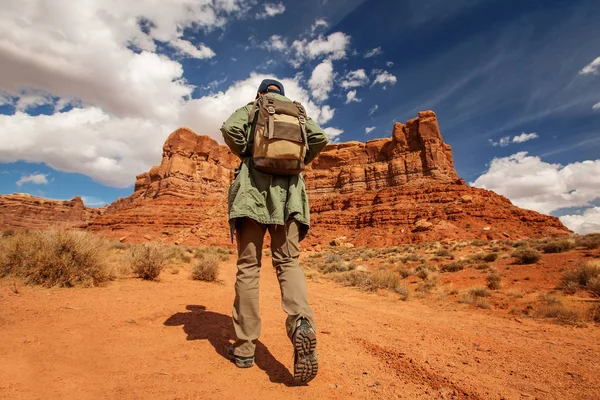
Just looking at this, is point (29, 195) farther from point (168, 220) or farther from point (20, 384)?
point (20, 384)

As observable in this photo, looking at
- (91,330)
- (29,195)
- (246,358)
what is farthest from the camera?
(29,195)

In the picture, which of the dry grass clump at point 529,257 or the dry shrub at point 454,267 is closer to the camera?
the dry grass clump at point 529,257

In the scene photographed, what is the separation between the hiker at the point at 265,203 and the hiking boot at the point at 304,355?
0.14 meters

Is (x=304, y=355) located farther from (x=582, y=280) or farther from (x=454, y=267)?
(x=454, y=267)

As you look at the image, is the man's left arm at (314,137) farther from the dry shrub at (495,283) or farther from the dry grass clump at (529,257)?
the dry grass clump at (529,257)

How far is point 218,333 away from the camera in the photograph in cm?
286

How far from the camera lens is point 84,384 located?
1.70 meters

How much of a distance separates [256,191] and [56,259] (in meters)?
3.73

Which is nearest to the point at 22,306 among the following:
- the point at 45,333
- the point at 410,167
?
the point at 45,333

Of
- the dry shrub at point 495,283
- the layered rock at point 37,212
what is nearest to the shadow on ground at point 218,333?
the dry shrub at point 495,283

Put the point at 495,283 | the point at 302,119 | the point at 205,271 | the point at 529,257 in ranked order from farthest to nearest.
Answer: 1. the point at 529,257
2. the point at 495,283
3. the point at 205,271
4. the point at 302,119

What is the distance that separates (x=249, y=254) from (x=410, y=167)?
49.8 meters

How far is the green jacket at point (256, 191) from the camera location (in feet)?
7.72

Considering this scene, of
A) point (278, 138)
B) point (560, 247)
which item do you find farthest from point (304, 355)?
point (560, 247)
